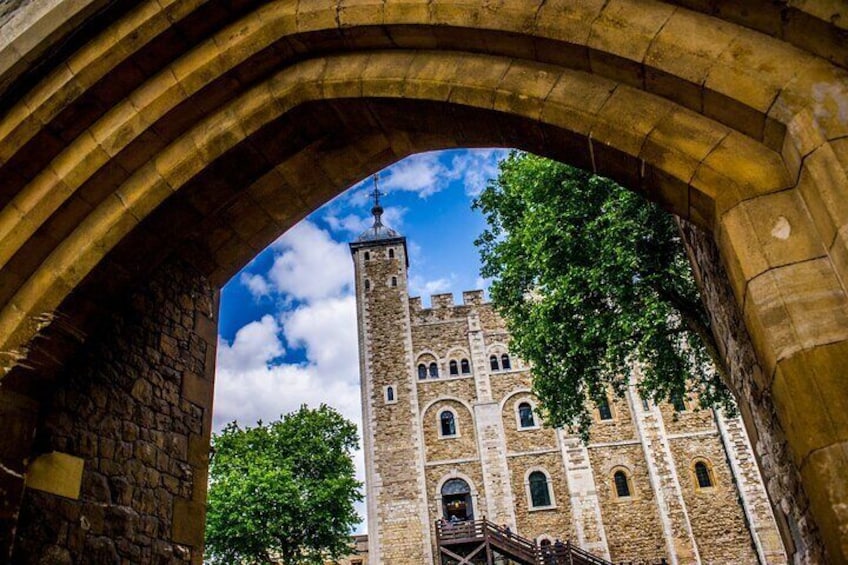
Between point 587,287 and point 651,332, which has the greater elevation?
point 587,287

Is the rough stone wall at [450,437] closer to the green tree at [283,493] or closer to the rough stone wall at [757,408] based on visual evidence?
the green tree at [283,493]

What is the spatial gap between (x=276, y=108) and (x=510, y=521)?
23.9 metres

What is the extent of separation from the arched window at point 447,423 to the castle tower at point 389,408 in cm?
120

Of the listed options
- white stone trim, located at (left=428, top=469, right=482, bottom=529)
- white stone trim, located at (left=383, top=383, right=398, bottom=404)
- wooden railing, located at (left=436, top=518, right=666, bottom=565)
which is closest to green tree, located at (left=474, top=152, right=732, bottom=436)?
wooden railing, located at (left=436, top=518, right=666, bottom=565)

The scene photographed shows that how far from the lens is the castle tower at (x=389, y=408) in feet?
80.7

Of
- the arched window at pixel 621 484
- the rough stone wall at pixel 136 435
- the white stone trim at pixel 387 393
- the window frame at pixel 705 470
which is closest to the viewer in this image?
the rough stone wall at pixel 136 435

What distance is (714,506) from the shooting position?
23.8m

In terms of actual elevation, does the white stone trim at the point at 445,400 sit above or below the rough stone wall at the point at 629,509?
above

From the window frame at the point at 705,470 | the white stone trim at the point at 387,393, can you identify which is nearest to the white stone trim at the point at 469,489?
the white stone trim at the point at 387,393

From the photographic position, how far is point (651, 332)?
9734 mm

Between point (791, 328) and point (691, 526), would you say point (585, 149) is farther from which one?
point (691, 526)

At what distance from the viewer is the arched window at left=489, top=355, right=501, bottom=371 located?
28547mm

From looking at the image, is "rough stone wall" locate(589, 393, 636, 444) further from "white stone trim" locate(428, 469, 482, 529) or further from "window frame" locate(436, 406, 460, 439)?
"window frame" locate(436, 406, 460, 439)

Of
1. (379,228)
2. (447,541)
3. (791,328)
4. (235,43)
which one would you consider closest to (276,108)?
(235,43)
